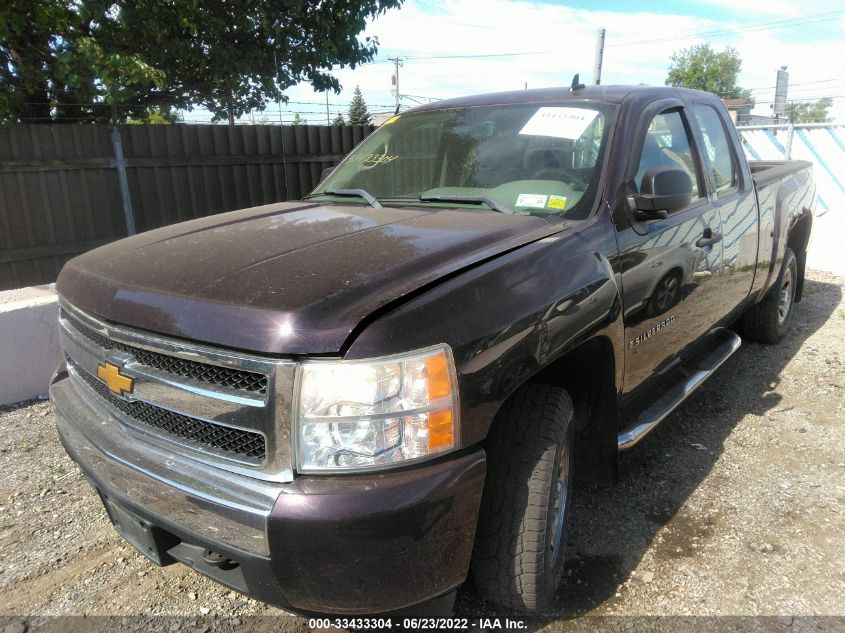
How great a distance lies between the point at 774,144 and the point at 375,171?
14671 mm

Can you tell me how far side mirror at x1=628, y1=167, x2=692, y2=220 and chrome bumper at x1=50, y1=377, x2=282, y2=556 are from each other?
1.91 m

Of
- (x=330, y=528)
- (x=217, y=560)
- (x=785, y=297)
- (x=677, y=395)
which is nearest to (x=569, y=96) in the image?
(x=677, y=395)

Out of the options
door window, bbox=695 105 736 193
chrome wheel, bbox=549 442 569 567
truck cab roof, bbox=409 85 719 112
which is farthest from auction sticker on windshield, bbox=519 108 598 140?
chrome wheel, bbox=549 442 569 567

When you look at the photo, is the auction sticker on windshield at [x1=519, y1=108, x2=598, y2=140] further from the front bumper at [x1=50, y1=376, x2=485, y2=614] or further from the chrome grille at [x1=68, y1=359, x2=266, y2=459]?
the chrome grille at [x1=68, y1=359, x2=266, y2=459]

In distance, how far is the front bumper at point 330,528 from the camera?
167cm

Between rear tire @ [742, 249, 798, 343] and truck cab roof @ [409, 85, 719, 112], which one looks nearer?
truck cab roof @ [409, 85, 719, 112]

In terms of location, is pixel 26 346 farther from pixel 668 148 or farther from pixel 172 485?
pixel 668 148

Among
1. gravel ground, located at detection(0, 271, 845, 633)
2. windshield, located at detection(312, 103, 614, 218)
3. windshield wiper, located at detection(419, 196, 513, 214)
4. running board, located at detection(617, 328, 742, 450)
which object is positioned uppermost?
windshield, located at detection(312, 103, 614, 218)

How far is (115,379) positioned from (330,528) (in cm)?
A: 95

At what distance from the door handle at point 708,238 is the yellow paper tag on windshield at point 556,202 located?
928 mm

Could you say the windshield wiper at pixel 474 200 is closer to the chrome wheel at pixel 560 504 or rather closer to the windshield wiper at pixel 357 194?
the windshield wiper at pixel 357 194

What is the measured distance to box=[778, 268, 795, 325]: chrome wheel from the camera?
5297 mm

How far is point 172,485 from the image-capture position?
1.89m

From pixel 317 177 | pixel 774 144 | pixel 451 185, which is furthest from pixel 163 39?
pixel 774 144
